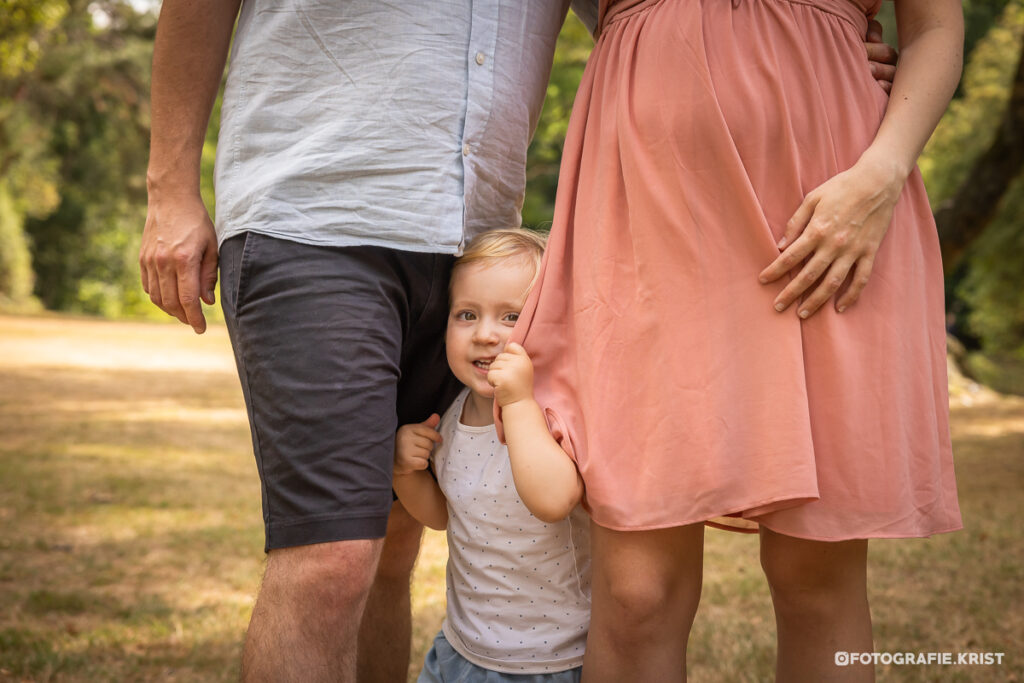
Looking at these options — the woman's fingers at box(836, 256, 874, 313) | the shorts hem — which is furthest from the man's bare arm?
the woman's fingers at box(836, 256, 874, 313)

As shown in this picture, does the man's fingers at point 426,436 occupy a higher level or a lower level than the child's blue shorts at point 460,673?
higher

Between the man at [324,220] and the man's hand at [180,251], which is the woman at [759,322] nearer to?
the man at [324,220]

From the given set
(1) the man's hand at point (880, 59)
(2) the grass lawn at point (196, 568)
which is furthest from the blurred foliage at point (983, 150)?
(1) the man's hand at point (880, 59)

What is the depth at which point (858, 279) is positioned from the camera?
145 centimetres

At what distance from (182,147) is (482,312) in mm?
684

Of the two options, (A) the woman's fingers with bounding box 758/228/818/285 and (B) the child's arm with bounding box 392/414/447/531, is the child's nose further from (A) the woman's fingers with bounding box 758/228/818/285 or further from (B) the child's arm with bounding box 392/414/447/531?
(A) the woman's fingers with bounding box 758/228/818/285

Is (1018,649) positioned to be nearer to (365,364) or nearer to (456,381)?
(456,381)

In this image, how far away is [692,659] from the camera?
3.05m

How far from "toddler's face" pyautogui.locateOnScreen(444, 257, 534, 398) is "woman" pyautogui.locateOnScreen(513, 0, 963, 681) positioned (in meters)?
0.29

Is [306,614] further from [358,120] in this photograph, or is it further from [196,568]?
[196,568]

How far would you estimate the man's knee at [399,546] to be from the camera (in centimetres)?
217

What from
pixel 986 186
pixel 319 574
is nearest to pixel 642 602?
pixel 319 574

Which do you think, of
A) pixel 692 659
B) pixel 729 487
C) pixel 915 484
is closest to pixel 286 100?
pixel 729 487

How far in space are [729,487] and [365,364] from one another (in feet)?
2.21
